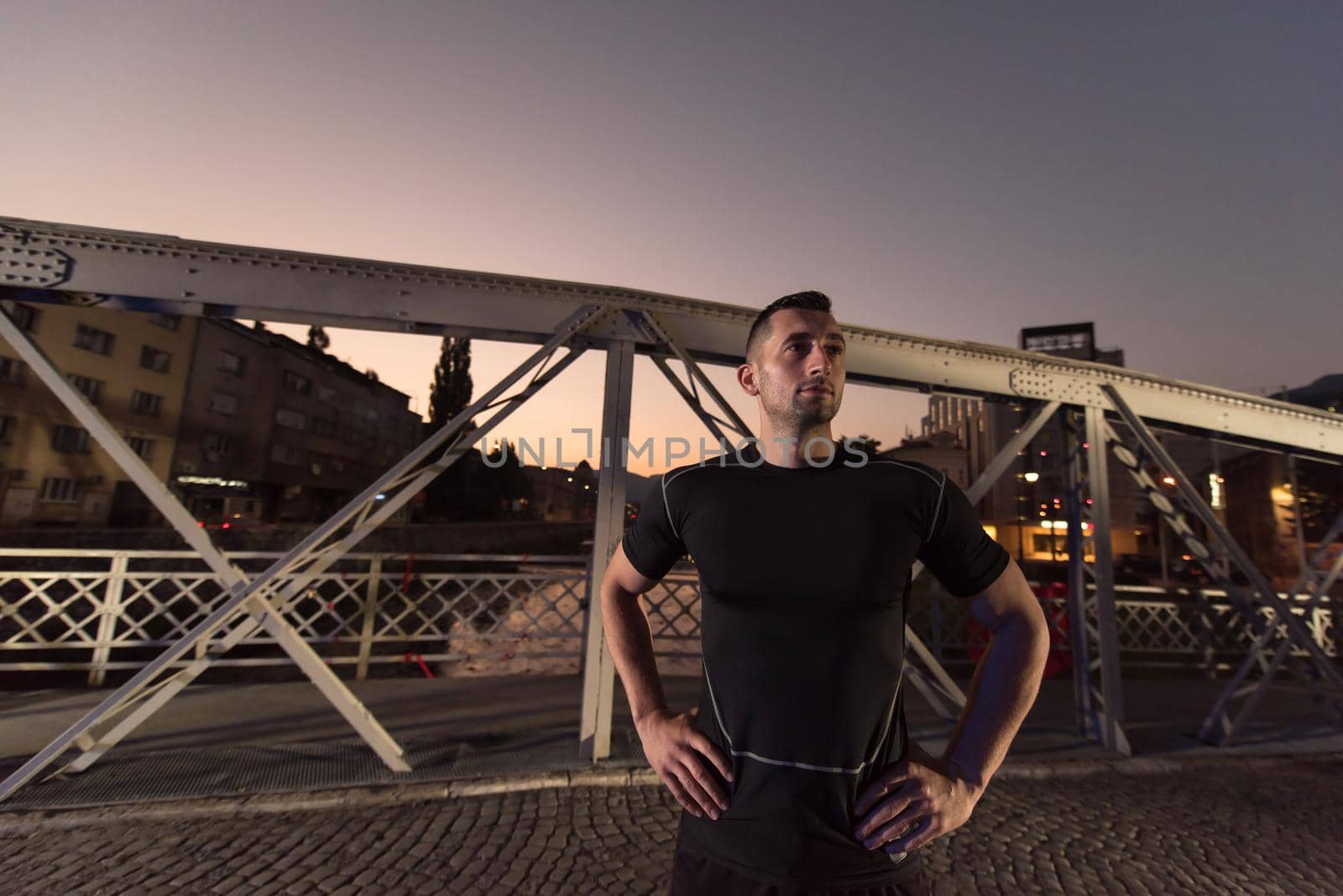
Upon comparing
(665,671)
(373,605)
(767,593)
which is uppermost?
(767,593)

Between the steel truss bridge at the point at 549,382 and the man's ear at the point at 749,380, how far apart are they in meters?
2.81

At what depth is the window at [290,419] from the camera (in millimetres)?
43037

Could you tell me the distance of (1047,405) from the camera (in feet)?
18.2

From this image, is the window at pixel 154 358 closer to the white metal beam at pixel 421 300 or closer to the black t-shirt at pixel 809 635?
the white metal beam at pixel 421 300

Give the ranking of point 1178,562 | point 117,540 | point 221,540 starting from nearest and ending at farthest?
point 117,540, point 221,540, point 1178,562

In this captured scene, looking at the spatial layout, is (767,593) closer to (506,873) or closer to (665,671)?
(506,873)

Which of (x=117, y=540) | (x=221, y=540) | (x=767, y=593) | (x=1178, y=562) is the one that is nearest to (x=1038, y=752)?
(x=767, y=593)

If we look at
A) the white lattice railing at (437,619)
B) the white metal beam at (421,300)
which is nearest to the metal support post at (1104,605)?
the white metal beam at (421,300)

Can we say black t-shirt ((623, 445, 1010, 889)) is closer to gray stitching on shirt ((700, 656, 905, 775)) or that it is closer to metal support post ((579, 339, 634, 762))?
gray stitching on shirt ((700, 656, 905, 775))

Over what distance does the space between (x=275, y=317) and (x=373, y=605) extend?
4351 millimetres

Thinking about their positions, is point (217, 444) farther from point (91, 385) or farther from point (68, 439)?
point (68, 439)

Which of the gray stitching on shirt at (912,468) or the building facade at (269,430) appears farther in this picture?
the building facade at (269,430)

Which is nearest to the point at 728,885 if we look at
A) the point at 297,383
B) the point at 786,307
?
the point at 786,307

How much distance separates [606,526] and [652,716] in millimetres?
3136
